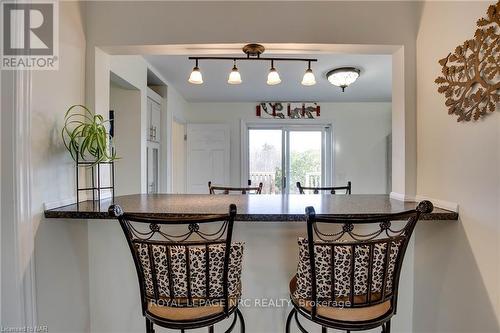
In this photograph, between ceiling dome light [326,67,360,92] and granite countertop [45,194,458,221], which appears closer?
granite countertop [45,194,458,221]

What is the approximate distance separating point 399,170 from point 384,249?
0.84 metres

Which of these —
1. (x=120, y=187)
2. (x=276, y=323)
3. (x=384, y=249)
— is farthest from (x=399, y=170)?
(x=120, y=187)

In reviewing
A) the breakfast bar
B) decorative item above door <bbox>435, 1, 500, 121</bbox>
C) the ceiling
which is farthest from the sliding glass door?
decorative item above door <bbox>435, 1, 500, 121</bbox>

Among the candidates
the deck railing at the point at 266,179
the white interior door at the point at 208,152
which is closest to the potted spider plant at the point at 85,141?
the white interior door at the point at 208,152

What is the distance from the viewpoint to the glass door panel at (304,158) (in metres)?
4.62

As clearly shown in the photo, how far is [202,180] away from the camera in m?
4.46

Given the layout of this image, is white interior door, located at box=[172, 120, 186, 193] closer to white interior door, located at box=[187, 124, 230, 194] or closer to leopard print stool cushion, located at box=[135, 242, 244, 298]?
white interior door, located at box=[187, 124, 230, 194]

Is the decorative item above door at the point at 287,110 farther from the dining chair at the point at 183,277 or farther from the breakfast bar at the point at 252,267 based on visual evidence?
the dining chair at the point at 183,277

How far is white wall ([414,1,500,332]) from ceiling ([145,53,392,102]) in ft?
4.07

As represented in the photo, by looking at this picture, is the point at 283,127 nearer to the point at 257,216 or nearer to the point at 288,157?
the point at 288,157

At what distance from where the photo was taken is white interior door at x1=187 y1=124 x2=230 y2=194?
14.5ft

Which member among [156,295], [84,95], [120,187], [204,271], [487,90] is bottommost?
[156,295]

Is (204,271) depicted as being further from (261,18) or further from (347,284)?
(261,18)

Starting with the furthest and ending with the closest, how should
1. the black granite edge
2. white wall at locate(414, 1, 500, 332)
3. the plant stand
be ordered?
the plant stand, the black granite edge, white wall at locate(414, 1, 500, 332)
